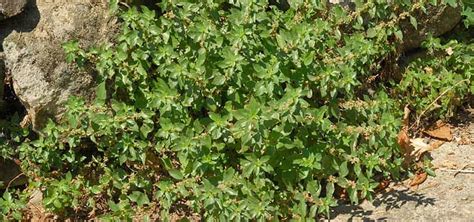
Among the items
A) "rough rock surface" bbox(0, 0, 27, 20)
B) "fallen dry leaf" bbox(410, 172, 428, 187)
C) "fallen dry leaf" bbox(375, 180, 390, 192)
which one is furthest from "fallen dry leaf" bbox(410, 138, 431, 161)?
"rough rock surface" bbox(0, 0, 27, 20)

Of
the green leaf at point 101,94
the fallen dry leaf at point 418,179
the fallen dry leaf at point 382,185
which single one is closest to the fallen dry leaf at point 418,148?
the fallen dry leaf at point 418,179

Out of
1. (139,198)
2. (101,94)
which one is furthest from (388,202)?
(101,94)

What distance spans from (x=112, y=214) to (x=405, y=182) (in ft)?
5.58

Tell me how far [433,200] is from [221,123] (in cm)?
133

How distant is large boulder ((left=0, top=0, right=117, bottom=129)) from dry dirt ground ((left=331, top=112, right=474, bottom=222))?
65.3 inches

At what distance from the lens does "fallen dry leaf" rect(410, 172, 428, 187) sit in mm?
4520

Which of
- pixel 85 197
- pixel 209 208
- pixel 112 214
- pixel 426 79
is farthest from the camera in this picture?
pixel 426 79

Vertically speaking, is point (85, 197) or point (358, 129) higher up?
point (358, 129)

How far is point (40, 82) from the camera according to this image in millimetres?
4320

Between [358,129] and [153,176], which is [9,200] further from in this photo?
[358,129]

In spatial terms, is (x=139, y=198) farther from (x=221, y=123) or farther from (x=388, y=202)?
(x=388, y=202)

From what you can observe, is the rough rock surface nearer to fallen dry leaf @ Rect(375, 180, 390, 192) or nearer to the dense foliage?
the dense foliage

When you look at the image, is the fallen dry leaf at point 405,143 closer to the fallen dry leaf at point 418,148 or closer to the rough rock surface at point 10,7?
the fallen dry leaf at point 418,148

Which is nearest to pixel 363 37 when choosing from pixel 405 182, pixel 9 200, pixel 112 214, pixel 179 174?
pixel 405 182
